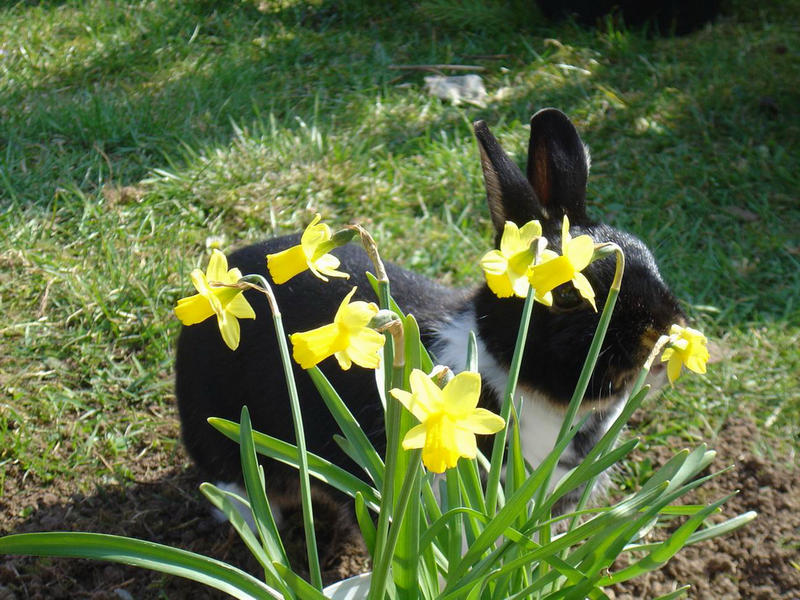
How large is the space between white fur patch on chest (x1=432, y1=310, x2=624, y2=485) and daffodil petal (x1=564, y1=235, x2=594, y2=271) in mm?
1129

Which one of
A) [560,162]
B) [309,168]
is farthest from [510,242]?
[309,168]

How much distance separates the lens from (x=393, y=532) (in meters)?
1.46

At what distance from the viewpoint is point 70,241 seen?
373cm

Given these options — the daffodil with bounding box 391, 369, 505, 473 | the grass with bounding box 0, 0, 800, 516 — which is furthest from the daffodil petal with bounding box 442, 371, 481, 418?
the grass with bounding box 0, 0, 800, 516

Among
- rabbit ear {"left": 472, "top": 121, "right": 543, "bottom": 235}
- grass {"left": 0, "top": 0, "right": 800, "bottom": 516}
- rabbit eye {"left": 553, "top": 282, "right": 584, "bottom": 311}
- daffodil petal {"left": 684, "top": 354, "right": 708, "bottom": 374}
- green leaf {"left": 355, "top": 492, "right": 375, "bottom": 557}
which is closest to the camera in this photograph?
daffodil petal {"left": 684, "top": 354, "right": 708, "bottom": 374}

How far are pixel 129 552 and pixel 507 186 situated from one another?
1393mm

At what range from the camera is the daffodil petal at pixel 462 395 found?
1.20 meters

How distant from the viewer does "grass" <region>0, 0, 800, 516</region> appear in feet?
10.8

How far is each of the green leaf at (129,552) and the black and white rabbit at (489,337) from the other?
3.19 feet

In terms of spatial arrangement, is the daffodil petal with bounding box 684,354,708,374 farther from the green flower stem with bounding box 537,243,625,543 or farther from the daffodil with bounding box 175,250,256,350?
the daffodil with bounding box 175,250,256,350

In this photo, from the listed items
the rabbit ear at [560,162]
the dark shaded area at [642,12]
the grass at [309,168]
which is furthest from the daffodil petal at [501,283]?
the dark shaded area at [642,12]

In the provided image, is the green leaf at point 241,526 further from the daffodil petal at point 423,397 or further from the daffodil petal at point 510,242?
the daffodil petal at point 510,242

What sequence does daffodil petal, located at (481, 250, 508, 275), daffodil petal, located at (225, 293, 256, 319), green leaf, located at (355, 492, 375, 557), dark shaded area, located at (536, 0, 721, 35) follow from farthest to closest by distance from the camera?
dark shaded area, located at (536, 0, 721, 35) → green leaf, located at (355, 492, 375, 557) → daffodil petal, located at (225, 293, 256, 319) → daffodil petal, located at (481, 250, 508, 275)

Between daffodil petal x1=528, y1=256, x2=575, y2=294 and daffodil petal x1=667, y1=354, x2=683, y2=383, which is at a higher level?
daffodil petal x1=528, y1=256, x2=575, y2=294
